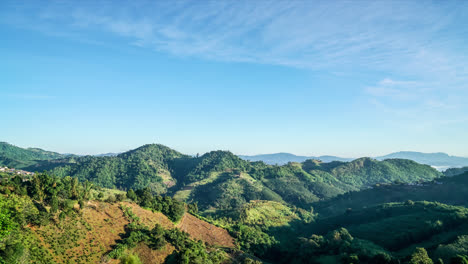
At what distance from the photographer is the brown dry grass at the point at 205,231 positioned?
8719 cm

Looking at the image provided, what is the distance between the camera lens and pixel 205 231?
92312 mm

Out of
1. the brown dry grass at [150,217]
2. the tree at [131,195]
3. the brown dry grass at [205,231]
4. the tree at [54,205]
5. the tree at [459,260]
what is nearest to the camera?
the tree at [459,260]

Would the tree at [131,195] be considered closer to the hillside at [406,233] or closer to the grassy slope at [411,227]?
the hillside at [406,233]

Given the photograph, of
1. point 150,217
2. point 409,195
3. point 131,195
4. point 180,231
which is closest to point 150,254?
point 180,231

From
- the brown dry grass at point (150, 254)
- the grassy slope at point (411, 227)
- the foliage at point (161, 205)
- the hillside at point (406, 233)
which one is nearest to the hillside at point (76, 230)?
the brown dry grass at point (150, 254)

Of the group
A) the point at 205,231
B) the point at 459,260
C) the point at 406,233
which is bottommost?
the point at 205,231

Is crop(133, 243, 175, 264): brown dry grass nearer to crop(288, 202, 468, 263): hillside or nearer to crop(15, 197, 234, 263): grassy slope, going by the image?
crop(15, 197, 234, 263): grassy slope

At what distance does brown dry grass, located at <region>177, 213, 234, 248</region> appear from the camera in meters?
87.2

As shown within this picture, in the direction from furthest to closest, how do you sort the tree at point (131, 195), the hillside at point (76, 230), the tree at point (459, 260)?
the tree at point (131, 195) → the tree at point (459, 260) → the hillside at point (76, 230)

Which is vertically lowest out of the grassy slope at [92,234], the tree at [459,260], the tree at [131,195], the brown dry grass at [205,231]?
the brown dry grass at [205,231]

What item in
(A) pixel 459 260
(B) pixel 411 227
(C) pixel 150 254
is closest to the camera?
(A) pixel 459 260

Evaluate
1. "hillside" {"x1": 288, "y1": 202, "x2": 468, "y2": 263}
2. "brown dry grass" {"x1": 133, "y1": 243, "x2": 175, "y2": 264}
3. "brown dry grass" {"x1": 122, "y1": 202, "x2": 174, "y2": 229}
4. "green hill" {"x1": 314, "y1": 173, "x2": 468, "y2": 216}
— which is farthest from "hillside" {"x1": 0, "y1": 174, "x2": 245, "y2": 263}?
"green hill" {"x1": 314, "y1": 173, "x2": 468, "y2": 216}

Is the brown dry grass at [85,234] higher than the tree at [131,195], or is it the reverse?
the tree at [131,195]

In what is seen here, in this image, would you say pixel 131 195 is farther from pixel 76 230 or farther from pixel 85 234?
pixel 76 230
